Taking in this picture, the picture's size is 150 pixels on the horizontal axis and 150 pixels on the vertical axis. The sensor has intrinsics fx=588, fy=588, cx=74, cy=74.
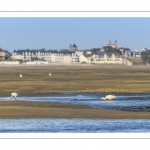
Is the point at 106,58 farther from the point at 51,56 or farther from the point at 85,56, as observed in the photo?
the point at 51,56

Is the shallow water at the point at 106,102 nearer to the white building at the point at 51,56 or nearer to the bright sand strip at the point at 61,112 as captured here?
the bright sand strip at the point at 61,112

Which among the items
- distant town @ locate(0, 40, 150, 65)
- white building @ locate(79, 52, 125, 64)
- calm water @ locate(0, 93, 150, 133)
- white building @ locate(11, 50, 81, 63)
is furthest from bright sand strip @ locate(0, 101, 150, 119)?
white building @ locate(11, 50, 81, 63)

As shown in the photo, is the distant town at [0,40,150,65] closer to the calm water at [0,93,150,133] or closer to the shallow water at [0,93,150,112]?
the shallow water at [0,93,150,112]

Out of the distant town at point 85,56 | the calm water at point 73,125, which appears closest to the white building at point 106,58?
the distant town at point 85,56
